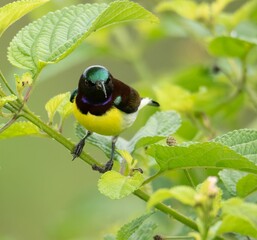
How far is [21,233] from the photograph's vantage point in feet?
17.5

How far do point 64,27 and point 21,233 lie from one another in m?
3.71

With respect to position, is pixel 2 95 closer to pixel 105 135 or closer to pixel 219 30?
pixel 105 135

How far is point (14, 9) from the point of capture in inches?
67.2

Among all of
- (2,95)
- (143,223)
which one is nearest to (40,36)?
(2,95)

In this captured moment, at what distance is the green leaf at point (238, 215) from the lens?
1351 mm

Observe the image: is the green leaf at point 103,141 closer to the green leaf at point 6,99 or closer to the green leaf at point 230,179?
the green leaf at point 230,179

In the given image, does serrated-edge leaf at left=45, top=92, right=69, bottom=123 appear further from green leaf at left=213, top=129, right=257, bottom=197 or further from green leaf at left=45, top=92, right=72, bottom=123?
green leaf at left=213, top=129, right=257, bottom=197

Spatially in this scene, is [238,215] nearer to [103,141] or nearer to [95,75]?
[103,141]

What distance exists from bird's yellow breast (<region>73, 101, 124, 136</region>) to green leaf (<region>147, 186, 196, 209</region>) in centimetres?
81

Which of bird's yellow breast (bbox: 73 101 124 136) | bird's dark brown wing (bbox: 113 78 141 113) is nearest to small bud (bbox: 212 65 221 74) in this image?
bird's dark brown wing (bbox: 113 78 141 113)

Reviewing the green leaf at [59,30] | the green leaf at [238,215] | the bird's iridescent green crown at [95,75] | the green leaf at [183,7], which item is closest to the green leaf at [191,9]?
the green leaf at [183,7]

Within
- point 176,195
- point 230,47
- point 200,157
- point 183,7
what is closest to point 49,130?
point 200,157

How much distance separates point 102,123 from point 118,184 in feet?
1.74

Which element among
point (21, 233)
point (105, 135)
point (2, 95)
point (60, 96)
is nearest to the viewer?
point (2, 95)
